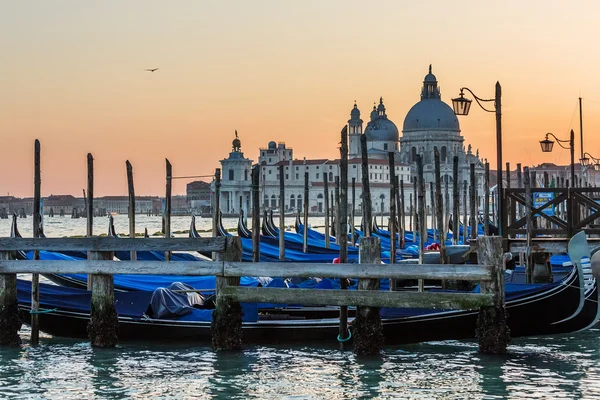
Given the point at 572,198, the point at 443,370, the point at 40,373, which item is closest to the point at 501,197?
the point at 572,198

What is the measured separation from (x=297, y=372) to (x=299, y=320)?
50.0 inches

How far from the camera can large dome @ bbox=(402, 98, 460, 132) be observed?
312 ft

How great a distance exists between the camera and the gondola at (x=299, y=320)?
9320 millimetres

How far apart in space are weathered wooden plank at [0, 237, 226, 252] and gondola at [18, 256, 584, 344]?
760mm

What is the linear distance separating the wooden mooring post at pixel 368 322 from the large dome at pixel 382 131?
94.5 meters

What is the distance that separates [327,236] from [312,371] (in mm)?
12851

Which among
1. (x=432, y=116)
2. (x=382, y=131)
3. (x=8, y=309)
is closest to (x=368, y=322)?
(x=8, y=309)

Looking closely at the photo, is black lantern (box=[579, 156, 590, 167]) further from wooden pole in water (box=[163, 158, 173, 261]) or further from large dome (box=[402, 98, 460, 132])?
large dome (box=[402, 98, 460, 132])

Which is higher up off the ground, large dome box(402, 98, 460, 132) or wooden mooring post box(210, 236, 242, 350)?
large dome box(402, 98, 460, 132)

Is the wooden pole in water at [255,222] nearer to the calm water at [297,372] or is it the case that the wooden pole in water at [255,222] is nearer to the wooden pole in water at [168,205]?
the wooden pole in water at [168,205]

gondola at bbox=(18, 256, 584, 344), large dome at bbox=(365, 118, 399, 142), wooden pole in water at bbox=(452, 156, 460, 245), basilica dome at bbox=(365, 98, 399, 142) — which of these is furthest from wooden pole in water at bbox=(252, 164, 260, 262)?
large dome at bbox=(365, 118, 399, 142)

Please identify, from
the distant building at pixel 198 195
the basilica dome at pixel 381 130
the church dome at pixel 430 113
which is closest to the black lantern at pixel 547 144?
the church dome at pixel 430 113

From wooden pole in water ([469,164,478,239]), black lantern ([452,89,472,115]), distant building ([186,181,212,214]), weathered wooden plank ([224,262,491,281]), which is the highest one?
distant building ([186,181,212,214])

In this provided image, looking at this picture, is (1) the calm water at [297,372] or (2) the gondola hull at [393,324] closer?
(1) the calm water at [297,372]
